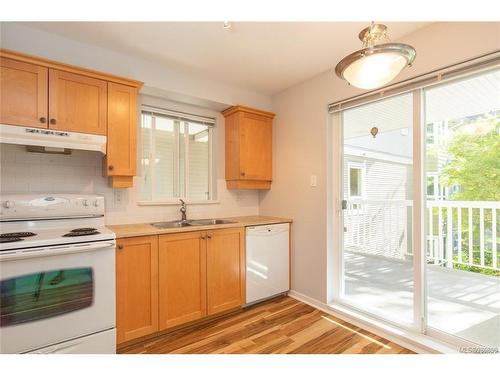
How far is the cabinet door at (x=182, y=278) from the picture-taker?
6.85ft

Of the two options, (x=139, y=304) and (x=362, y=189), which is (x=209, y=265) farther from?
(x=362, y=189)

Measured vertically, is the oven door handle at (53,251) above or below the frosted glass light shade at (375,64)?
below

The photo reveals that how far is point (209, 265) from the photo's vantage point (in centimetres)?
234

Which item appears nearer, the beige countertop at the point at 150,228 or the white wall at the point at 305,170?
the beige countertop at the point at 150,228

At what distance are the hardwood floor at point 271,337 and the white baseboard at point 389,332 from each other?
0.06 meters

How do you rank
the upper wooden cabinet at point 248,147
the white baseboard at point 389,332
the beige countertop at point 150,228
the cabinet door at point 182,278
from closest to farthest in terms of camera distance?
1. the white baseboard at point 389,332
2. the beige countertop at point 150,228
3. the cabinet door at point 182,278
4. the upper wooden cabinet at point 248,147

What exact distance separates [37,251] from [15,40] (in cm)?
164

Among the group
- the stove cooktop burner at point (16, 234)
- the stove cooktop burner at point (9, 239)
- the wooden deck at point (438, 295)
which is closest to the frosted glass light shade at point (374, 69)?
the wooden deck at point (438, 295)

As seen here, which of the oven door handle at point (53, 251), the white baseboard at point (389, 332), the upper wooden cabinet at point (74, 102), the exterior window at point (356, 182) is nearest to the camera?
the oven door handle at point (53, 251)

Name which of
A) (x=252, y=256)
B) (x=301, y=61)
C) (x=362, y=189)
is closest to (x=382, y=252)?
(x=362, y=189)

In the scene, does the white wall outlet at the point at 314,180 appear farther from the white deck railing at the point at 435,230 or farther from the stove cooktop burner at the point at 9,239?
the stove cooktop burner at the point at 9,239

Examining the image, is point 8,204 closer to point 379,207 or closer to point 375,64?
point 375,64
